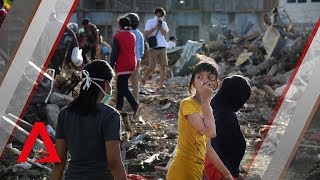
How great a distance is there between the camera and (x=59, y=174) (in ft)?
12.1

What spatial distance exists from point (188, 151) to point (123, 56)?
190 inches

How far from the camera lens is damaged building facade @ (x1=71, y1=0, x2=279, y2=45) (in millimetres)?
36312

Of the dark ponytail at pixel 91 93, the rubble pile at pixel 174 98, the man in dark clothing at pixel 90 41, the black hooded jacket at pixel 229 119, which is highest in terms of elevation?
the dark ponytail at pixel 91 93

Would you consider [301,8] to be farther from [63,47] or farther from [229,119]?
[229,119]

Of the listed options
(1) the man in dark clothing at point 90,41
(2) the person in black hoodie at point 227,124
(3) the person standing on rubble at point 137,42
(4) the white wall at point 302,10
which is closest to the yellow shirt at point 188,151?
(2) the person in black hoodie at point 227,124

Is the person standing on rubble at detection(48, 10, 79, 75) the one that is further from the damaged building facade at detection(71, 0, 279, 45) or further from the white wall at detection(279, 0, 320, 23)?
the damaged building facade at detection(71, 0, 279, 45)

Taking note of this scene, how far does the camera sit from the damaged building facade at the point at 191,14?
36312 millimetres

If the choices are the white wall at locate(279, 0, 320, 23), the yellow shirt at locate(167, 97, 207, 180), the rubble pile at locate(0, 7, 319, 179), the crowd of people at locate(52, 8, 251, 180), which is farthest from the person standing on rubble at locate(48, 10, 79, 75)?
the white wall at locate(279, 0, 320, 23)

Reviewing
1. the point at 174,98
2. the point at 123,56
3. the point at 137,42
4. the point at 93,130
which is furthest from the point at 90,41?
the point at 93,130

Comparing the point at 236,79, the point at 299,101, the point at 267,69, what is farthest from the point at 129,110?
the point at 267,69

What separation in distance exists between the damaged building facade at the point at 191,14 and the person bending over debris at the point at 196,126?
32.4 m

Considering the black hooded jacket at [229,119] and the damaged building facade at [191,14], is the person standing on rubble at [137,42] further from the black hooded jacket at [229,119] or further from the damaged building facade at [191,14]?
the damaged building facade at [191,14]

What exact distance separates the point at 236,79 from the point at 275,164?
331 centimetres

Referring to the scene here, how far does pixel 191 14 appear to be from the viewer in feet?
119
